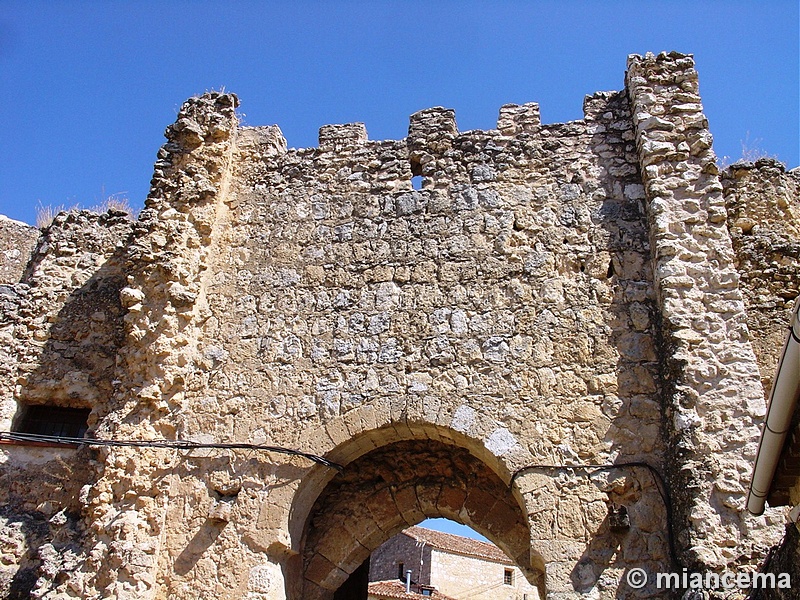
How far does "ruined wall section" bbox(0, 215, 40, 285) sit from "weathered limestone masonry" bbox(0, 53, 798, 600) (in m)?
2.32

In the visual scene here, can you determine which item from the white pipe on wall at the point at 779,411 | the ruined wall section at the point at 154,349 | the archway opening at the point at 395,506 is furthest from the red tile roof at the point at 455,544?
the white pipe on wall at the point at 779,411

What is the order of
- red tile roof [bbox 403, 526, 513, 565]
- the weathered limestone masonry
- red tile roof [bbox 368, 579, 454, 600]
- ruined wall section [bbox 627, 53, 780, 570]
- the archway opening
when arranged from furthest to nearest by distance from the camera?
red tile roof [bbox 403, 526, 513, 565]
red tile roof [bbox 368, 579, 454, 600]
the archway opening
the weathered limestone masonry
ruined wall section [bbox 627, 53, 780, 570]

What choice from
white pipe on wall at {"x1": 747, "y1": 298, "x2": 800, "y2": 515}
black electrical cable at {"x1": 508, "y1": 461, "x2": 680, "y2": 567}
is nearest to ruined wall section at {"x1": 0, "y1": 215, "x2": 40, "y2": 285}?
black electrical cable at {"x1": 508, "y1": 461, "x2": 680, "y2": 567}

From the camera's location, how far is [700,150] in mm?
5832

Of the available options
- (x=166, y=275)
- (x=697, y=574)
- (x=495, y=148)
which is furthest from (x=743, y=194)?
(x=166, y=275)

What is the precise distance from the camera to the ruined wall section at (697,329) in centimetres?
448

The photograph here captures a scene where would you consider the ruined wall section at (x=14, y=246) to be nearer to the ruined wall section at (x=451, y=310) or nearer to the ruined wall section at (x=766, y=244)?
the ruined wall section at (x=451, y=310)

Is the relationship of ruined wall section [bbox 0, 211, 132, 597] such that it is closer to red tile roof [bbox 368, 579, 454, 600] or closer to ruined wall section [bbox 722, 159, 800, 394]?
ruined wall section [bbox 722, 159, 800, 394]

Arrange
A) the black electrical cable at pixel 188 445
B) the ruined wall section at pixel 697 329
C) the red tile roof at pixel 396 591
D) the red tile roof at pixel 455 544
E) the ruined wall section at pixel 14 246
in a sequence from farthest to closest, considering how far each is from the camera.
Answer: the red tile roof at pixel 455 544 → the red tile roof at pixel 396 591 → the ruined wall section at pixel 14 246 → the black electrical cable at pixel 188 445 → the ruined wall section at pixel 697 329

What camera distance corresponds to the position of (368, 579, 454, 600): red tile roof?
51.1 feet

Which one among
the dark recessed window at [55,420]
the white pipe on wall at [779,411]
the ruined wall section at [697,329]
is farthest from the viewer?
the dark recessed window at [55,420]

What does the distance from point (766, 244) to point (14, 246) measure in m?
8.81

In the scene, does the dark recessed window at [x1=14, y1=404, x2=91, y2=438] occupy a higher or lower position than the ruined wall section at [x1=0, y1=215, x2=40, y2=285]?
lower

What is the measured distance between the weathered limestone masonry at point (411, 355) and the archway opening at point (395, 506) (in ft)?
0.08
